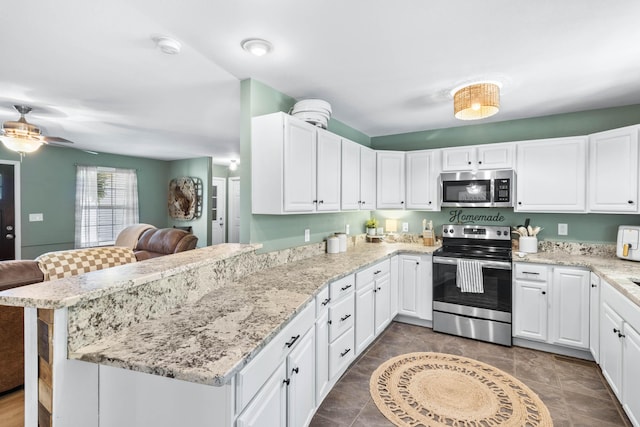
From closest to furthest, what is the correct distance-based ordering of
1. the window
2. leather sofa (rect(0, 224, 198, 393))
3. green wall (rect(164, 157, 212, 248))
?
leather sofa (rect(0, 224, 198, 393)), the window, green wall (rect(164, 157, 212, 248))

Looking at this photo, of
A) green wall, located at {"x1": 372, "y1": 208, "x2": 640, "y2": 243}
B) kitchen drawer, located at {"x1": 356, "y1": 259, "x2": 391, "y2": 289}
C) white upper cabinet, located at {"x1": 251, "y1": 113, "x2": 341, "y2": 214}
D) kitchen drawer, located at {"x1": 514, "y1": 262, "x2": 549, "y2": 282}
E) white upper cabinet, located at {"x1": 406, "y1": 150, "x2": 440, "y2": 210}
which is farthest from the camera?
white upper cabinet, located at {"x1": 406, "y1": 150, "x2": 440, "y2": 210}

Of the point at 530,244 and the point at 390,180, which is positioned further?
the point at 390,180

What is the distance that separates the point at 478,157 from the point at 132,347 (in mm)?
3576

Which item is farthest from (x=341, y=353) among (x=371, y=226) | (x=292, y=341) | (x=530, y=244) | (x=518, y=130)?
(x=518, y=130)

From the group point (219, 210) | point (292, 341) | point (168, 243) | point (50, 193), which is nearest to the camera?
point (292, 341)

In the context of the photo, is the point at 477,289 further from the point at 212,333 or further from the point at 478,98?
the point at 212,333

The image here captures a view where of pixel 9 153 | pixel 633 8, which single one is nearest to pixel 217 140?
pixel 9 153

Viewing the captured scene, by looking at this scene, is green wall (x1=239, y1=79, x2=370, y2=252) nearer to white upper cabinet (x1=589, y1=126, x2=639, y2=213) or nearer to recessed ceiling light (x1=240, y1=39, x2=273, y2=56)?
recessed ceiling light (x1=240, y1=39, x2=273, y2=56)

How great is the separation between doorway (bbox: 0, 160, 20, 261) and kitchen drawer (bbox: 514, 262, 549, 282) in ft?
23.2

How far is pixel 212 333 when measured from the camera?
4.18 feet

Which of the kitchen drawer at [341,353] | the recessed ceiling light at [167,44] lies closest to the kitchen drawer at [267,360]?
the kitchen drawer at [341,353]

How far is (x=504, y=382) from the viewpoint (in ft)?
7.90

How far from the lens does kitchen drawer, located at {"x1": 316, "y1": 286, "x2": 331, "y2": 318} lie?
77.3 inches

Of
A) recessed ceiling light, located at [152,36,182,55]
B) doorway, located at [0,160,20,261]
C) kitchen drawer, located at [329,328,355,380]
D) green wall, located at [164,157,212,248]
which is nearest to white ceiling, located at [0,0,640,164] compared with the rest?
recessed ceiling light, located at [152,36,182,55]
